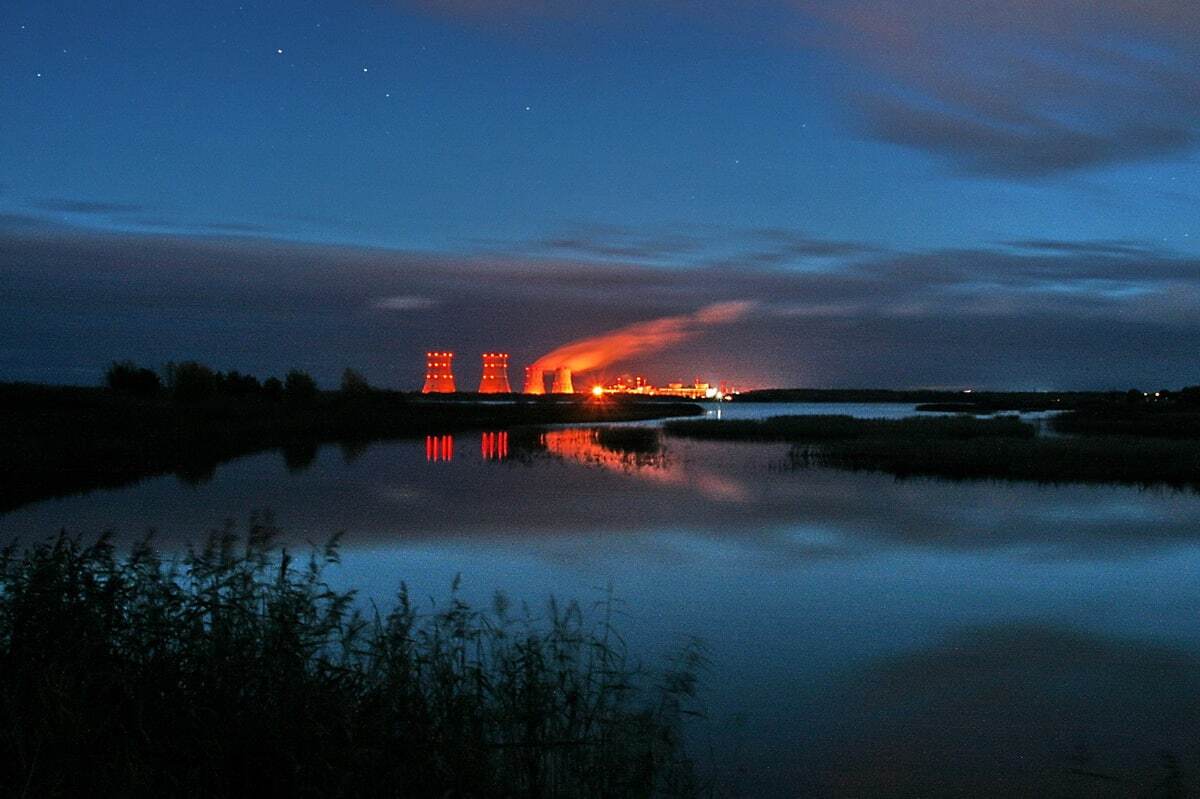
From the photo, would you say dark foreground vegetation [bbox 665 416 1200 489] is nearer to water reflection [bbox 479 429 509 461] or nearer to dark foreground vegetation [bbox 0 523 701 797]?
water reflection [bbox 479 429 509 461]

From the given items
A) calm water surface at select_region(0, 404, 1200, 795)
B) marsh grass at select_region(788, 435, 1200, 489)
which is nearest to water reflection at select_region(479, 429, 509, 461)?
calm water surface at select_region(0, 404, 1200, 795)

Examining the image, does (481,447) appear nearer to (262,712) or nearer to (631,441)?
(631,441)

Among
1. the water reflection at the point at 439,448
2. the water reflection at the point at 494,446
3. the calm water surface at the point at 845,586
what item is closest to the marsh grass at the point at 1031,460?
the calm water surface at the point at 845,586

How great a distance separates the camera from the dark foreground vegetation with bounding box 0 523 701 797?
6.14m

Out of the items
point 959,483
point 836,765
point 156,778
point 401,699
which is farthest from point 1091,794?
point 959,483

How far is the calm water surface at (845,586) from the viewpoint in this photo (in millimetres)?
8773

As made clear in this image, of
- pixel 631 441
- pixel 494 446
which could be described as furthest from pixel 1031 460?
pixel 494 446

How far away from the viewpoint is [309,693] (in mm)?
6977

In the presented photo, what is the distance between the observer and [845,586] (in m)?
15.7

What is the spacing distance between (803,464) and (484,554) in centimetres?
2001

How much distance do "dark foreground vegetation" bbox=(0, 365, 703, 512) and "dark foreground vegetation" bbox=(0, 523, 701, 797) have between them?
17.0 metres

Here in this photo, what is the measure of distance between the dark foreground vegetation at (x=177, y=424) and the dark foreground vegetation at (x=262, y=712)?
17.0m

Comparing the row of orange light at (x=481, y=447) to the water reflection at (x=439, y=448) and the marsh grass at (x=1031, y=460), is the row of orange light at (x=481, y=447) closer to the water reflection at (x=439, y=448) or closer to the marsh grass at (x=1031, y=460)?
the water reflection at (x=439, y=448)

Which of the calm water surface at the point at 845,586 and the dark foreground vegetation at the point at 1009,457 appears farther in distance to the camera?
the dark foreground vegetation at the point at 1009,457
